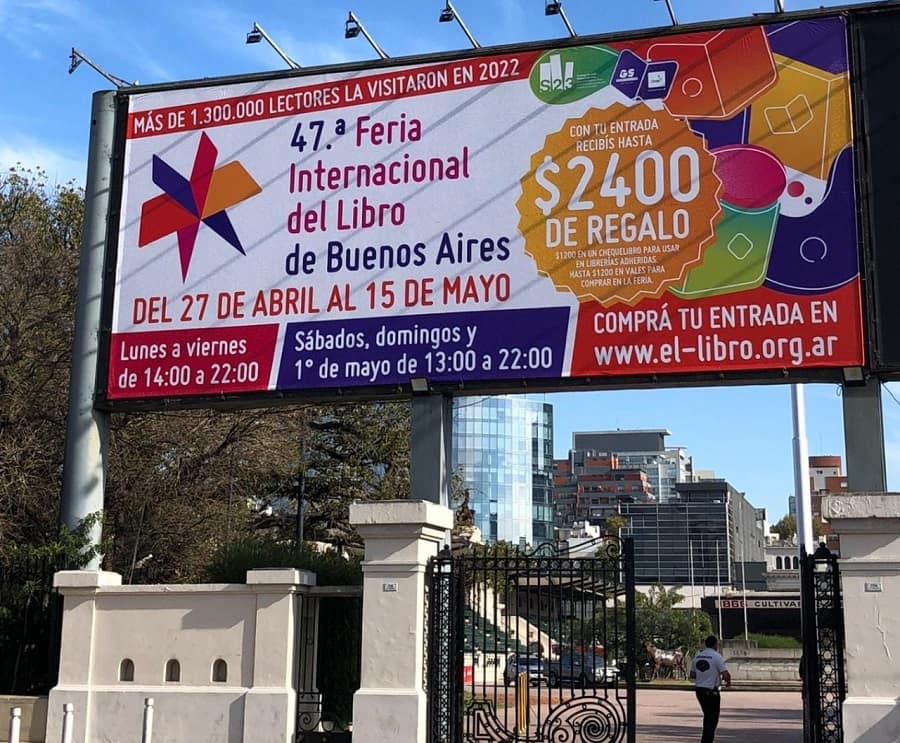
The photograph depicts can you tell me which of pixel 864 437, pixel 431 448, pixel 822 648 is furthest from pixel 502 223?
pixel 822 648

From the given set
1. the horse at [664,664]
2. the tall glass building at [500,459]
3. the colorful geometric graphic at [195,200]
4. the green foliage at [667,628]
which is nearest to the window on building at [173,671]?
the colorful geometric graphic at [195,200]

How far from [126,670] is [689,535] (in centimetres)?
15963

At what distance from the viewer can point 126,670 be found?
15.2 meters

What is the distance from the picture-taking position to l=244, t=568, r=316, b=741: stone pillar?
14.0 m

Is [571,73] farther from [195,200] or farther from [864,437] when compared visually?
[864,437]

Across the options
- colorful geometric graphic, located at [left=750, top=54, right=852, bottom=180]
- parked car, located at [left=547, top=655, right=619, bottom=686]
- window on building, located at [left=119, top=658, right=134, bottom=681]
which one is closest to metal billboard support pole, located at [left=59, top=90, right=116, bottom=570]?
window on building, located at [left=119, top=658, right=134, bottom=681]

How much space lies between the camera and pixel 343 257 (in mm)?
16516

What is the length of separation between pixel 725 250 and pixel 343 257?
17.1 ft

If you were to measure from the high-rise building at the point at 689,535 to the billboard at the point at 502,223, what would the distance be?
14957 centimetres

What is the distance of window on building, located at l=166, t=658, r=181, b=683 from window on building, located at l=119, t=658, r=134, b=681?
544 mm

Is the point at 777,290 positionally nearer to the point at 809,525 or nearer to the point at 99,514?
the point at 99,514

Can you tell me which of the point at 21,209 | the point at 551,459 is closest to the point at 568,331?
the point at 21,209

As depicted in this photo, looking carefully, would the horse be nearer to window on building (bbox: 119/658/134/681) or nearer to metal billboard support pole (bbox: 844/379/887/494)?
metal billboard support pole (bbox: 844/379/887/494)

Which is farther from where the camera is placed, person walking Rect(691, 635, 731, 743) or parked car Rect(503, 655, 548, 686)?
person walking Rect(691, 635, 731, 743)
